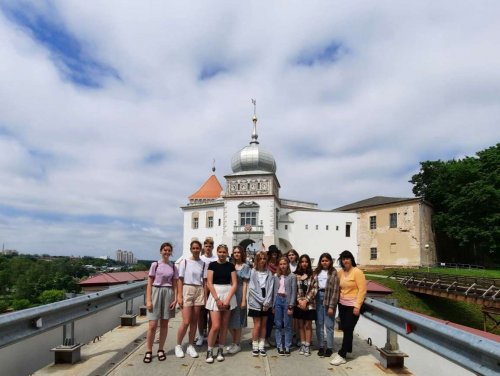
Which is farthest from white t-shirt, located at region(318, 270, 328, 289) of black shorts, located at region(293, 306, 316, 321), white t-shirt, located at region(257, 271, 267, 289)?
white t-shirt, located at region(257, 271, 267, 289)

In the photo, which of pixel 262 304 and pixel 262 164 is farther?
pixel 262 164

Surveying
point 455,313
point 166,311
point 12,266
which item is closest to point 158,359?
point 166,311

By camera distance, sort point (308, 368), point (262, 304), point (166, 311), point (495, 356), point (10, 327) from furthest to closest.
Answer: point (262, 304)
point (166, 311)
point (308, 368)
point (10, 327)
point (495, 356)

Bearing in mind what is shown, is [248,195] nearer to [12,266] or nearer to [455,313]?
[455,313]

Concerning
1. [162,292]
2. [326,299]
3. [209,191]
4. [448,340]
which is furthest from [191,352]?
[209,191]

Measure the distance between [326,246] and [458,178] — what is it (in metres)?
15.8

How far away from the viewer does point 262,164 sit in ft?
149

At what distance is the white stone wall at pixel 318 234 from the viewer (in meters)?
43.9

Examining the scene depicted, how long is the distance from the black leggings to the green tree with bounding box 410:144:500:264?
35.2 metres

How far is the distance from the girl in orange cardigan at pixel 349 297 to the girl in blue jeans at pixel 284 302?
81 cm

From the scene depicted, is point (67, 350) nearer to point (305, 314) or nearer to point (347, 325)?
point (305, 314)

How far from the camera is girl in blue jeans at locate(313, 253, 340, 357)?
6.00 metres

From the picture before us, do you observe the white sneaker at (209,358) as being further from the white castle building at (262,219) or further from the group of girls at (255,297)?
the white castle building at (262,219)

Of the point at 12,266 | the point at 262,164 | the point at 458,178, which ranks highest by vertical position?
the point at 262,164
